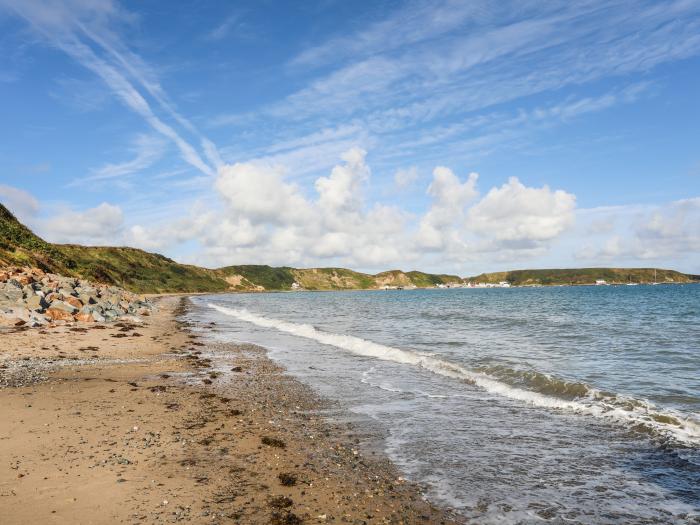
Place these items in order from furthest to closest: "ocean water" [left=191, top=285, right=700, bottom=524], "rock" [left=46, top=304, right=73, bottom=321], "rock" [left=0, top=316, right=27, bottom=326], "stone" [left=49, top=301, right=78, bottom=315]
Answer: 1. "stone" [left=49, top=301, right=78, bottom=315]
2. "rock" [left=46, top=304, right=73, bottom=321]
3. "rock" [left=0, top=316, right=27, bottom=326]
4. "ocean water" [left=191, top=285, right=700, bottom=524]

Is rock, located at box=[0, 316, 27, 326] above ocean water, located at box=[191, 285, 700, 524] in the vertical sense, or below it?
above

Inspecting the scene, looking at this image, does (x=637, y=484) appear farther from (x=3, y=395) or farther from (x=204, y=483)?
(x=3, y=395)

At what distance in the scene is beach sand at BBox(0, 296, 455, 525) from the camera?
7.42 m

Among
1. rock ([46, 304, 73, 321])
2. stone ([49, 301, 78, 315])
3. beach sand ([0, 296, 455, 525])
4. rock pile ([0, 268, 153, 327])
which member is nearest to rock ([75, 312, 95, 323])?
rock pile ([0, 268, 153, 327])

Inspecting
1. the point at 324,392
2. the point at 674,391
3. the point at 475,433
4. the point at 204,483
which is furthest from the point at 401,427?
the point at 674,391

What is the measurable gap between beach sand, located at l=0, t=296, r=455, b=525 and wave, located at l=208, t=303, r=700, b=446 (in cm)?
803

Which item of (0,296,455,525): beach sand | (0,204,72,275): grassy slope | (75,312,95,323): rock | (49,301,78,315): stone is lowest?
(0,296,455,525): beach sand

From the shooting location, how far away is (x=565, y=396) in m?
17.2

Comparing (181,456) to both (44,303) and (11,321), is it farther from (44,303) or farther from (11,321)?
(44,303)

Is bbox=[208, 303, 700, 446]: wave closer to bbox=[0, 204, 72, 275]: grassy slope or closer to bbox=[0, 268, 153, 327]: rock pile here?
bbox=[0, 268, 153, 327]: rock pile

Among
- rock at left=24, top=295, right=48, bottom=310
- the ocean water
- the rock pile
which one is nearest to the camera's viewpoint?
the ocean water

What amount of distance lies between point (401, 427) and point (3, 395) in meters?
12.5

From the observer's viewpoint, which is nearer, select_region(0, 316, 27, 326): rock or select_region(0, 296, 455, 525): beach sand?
select_region(0, 296, 455, 525): beach sand

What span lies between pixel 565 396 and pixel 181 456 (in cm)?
1413
